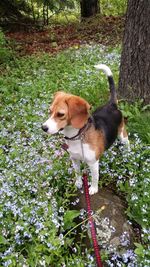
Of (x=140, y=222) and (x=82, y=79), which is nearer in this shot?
(x=140, y=222)

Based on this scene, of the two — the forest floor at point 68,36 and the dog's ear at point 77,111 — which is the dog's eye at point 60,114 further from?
the forest floor at point 68,36

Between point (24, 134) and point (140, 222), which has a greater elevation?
point (24, 134)

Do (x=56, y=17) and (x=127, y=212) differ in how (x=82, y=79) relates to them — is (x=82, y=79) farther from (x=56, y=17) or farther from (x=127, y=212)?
(x=56, y=17)

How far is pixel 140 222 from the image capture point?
3877 mm

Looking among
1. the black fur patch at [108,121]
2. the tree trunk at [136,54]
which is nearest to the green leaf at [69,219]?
the black fur patch at [108,121]

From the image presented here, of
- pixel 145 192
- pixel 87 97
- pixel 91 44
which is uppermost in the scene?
pixel 91 44

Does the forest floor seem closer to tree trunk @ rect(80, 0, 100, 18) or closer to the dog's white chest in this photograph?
tree trunk @ rect(80, 0, 100, 18)

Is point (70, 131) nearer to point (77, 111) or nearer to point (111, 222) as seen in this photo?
point (77, 111)

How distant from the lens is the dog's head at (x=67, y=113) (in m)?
3.63

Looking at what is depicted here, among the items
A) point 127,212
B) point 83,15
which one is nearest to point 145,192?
point 127,212

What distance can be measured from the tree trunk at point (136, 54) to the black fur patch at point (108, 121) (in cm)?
137

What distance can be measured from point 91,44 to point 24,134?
243 inches

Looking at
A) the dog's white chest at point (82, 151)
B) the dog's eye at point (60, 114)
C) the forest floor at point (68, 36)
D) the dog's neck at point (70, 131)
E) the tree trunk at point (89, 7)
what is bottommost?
the dog's white chest at point (82, 151)

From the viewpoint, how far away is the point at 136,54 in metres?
5.97
